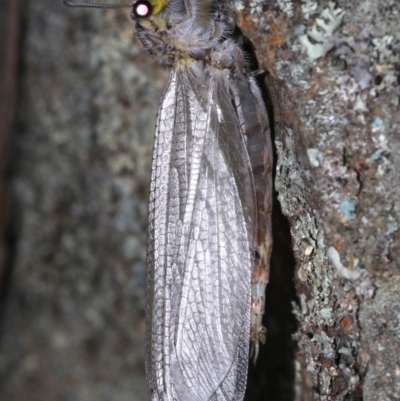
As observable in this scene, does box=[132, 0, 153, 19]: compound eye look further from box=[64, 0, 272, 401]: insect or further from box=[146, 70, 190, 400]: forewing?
box=[146, 70, 190, 400]: forewing

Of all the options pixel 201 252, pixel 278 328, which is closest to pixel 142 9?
pixel 201 252

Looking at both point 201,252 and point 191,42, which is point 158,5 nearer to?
point 191,42

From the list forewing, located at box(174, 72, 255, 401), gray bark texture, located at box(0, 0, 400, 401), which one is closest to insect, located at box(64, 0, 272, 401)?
forewing, located at box(174, 72, 255, 401)

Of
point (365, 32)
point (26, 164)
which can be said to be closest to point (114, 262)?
point (26, 164)

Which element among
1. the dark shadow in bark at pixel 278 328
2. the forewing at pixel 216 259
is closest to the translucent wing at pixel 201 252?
the forewing at pixel 216 259

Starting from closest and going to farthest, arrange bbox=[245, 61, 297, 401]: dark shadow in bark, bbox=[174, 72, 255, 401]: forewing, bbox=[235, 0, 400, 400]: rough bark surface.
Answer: bbox=[235, 0, 400, 400]: rough bark surface
bbox=[174, 72, 255, 401]: forewing
bbox=[245, 61, 297, 401]: dark shadow in bark

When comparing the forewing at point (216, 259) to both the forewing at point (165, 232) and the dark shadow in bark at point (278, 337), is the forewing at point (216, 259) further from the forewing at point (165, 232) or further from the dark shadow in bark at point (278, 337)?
the dark shadow in bark at point (278, 337)

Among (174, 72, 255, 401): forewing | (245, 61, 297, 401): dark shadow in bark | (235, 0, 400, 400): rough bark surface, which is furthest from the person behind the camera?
(245, 61, 297, 401): dark shadow in bark
